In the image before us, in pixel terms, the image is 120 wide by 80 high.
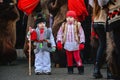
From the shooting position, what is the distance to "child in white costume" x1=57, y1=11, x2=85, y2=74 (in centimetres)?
1045

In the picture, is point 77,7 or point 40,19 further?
point 77,7

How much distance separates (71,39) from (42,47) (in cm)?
67

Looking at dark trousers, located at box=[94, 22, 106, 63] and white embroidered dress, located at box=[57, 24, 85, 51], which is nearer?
dark trousers, located at box=[94, 22, 106, 63]

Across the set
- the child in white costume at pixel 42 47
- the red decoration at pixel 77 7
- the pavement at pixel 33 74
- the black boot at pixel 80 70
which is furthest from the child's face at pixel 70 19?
the pavement at pixel 33 74

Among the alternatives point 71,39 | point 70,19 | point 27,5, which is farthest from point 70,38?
point 27,5

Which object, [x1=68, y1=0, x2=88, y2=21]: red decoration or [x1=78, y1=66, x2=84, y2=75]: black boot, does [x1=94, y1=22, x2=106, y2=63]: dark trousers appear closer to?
[x1=78, y1=66, x2=84, y2=75]: black boot

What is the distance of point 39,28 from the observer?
426 inches

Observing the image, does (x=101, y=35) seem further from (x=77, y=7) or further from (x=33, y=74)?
(x=77, y=7)

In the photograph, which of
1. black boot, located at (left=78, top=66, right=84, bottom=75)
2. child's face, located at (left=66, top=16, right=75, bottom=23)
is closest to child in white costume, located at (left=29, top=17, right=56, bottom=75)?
child's face, located at (left=66, top=16, right=75, bottom=23)

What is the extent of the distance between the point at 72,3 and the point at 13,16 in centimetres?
168

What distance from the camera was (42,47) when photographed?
1065cm

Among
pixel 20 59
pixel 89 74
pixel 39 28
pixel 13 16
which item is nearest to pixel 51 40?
pixel 39 28

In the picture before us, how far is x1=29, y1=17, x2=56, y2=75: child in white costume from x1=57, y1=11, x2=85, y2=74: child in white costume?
0.27 m

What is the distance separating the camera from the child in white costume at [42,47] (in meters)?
10.6
